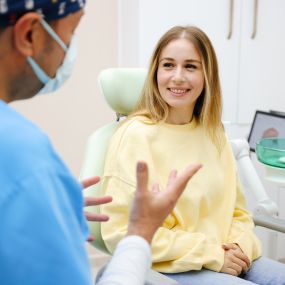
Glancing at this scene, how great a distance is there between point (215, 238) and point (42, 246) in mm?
992

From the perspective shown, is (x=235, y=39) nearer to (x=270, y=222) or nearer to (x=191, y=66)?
(x=191, y=66)

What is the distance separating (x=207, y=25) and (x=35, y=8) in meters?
1.64

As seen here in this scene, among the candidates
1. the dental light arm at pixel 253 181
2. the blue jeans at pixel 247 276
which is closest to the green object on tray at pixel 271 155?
the dental light arm at pixel 253 181

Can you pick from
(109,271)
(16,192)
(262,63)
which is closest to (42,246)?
(16,192)

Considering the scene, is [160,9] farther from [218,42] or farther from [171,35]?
[171,35]

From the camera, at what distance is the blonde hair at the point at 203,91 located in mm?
1595

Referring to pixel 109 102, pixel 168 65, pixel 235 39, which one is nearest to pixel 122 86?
pixel 109 102

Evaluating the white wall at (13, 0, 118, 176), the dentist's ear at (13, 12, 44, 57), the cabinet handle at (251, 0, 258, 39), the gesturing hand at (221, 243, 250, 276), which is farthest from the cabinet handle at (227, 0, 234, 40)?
the dentist's ear at (13, 12, 44, 57)

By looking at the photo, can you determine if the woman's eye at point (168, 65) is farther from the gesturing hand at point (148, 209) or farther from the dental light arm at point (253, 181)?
the gesturing hand at point (148, 209)

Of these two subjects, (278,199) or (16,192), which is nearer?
(16,192)

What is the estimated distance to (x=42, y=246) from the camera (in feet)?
2.05

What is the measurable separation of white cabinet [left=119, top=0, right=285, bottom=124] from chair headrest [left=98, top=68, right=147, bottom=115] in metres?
0.56

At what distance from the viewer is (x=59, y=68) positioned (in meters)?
0.80

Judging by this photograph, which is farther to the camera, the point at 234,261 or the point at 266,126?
the point at 266,126
